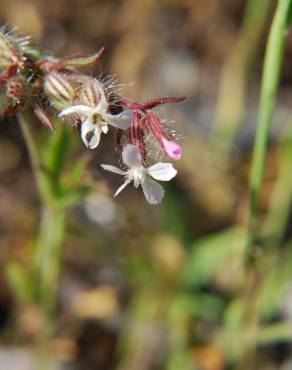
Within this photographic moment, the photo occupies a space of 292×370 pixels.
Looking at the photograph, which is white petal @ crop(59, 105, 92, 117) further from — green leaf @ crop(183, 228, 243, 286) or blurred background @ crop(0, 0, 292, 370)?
green leaf @ crop(183, 228, 243, 286)

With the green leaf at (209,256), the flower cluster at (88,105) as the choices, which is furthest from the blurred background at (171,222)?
the flower cluster at (88,105)

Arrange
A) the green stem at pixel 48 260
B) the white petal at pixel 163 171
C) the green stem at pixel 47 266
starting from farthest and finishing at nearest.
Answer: the green stem at pixel 47 266 → the green stem at pixel 48 260 → the white petal at pixel 163 171

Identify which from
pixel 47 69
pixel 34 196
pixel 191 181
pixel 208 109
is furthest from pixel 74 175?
Answer: pixel 208 109

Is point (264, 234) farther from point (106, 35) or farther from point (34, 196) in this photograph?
point (106, 35)

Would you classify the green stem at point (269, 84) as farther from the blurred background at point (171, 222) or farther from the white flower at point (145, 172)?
the white flower at point (145, 172)

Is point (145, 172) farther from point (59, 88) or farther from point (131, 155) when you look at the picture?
point (59, 88)

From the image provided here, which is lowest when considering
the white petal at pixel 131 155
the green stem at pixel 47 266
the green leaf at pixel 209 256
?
the white petal at pixel 131 155
